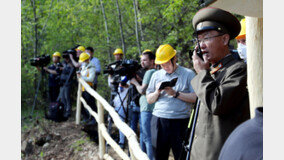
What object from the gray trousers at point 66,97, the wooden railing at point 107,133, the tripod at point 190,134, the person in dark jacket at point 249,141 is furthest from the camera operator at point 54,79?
the person in dark jacket at point 249,141

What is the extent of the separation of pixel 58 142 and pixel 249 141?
241 inches

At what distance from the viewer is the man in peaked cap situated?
1684mm

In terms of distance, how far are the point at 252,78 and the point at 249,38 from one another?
21 cm

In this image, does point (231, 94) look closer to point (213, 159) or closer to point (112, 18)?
point (213, 159)

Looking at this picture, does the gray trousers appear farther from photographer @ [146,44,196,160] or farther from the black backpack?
photographer @ [146,44,196,160]

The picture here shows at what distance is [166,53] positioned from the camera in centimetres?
332

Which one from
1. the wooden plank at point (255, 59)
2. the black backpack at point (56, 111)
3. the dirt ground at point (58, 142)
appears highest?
the wooden plank at point (255, 59)

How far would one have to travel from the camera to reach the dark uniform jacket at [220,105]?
1.67m

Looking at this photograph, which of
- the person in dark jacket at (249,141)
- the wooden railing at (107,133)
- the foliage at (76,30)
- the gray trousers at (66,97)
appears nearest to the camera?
the person in dark jacket at (249,141)

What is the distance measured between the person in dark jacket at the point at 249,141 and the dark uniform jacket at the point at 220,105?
2.42 feet

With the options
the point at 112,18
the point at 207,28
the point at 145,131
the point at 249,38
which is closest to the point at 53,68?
the point at 112,18

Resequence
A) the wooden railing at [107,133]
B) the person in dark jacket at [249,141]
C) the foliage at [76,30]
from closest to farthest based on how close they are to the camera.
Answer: the person in dark jacket at [249,141] → the wooden railing at [107,133] → the foliage at [76,30]

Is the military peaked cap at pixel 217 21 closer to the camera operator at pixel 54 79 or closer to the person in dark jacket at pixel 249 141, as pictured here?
the person in dark jacket at pixel 249 141

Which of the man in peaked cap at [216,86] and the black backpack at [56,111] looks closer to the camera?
the man in peaked cap at [216,86]
